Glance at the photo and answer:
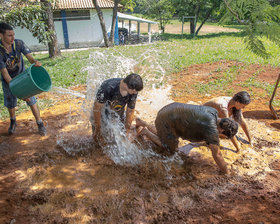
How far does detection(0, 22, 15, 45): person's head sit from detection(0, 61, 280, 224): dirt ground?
69.6 inches

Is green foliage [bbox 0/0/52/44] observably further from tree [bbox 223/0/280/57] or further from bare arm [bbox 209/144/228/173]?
bare arm [bbox 209/144/228/173]

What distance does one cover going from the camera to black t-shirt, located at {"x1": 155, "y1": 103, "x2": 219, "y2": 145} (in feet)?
10.3

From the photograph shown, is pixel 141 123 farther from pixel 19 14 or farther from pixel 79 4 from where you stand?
pixel 79 4

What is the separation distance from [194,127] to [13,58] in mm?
3163

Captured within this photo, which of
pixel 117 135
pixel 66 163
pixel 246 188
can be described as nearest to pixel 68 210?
pixel 66 163

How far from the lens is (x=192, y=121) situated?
3303mm

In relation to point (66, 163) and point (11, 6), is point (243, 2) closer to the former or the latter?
point (66, 163)

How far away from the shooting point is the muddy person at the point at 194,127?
3143mm

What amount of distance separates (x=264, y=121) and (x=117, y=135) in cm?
337

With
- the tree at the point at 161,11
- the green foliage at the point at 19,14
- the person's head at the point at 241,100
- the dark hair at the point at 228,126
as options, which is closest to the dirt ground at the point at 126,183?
the dark hair at the point at 228,126

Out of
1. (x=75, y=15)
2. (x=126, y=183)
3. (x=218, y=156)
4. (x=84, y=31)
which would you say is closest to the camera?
(x=218, y=156)

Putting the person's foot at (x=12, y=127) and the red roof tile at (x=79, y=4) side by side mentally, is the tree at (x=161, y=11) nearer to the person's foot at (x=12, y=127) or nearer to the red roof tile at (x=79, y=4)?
the red roof tile at (x=79, y=4)

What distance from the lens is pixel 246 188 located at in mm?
3336

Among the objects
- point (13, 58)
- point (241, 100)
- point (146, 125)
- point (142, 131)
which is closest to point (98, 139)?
point (142, 131)
